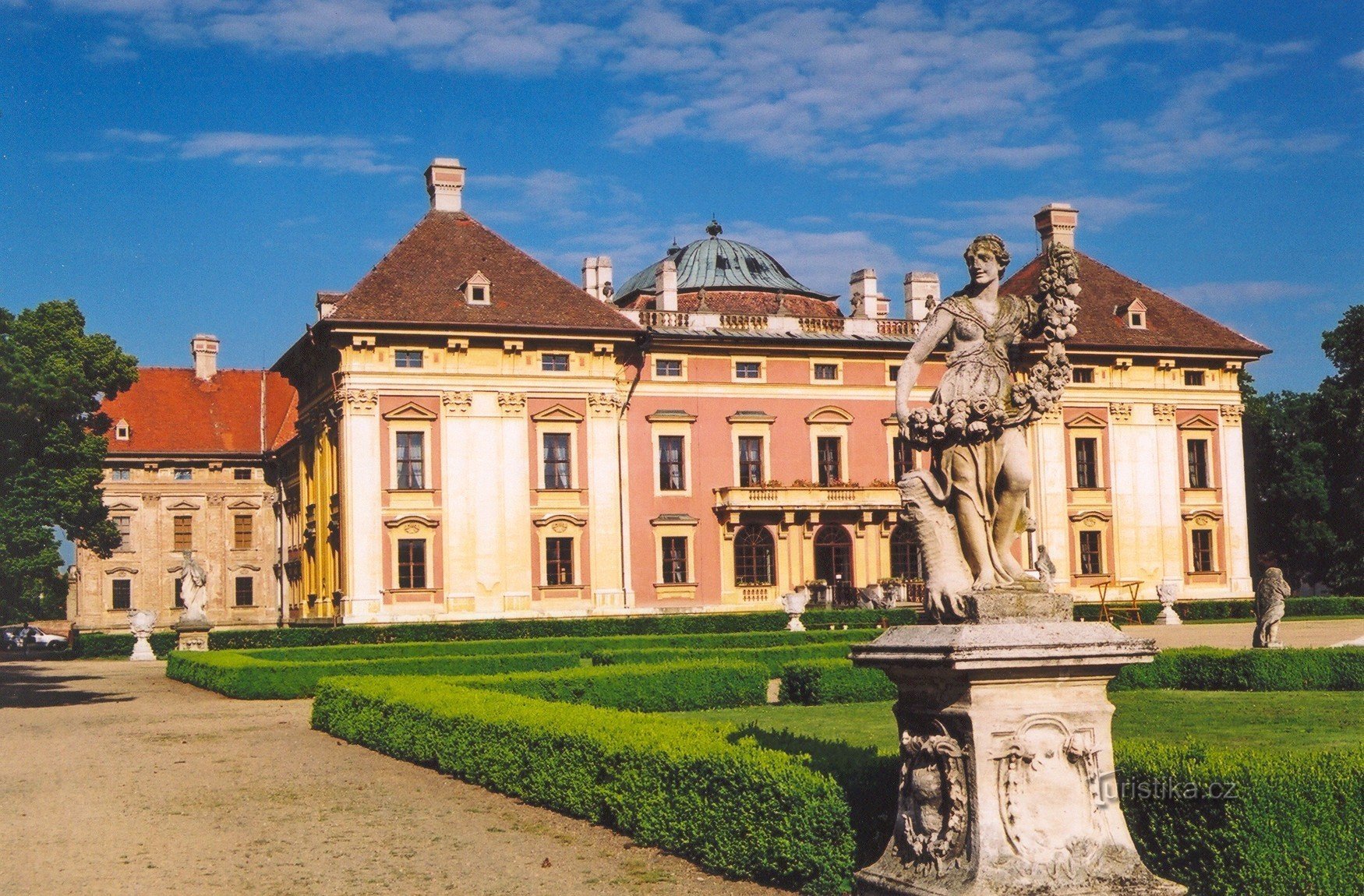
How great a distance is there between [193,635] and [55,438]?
32.8 ft

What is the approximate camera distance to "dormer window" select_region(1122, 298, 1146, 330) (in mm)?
48219

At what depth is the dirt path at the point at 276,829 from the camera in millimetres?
9320

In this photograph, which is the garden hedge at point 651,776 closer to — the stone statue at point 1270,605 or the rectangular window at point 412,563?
the stone statue at point 1270,605

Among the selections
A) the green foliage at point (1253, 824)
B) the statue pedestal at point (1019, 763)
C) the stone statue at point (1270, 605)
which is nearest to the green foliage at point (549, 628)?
the stone statue at point (1270, 605)

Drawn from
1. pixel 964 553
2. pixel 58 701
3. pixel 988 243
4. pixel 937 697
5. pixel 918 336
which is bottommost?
pixel 58 701

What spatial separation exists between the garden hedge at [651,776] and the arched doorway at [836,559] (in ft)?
98.8

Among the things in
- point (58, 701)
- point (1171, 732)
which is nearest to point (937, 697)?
point (1171, 732)

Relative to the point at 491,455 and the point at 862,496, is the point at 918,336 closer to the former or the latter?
the point at 491,455

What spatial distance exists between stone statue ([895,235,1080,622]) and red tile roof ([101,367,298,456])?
5251 centimetres

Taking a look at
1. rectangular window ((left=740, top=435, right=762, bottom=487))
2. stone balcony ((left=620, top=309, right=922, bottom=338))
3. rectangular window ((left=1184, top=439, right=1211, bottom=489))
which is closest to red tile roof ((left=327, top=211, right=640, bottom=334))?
stone balcony ((left=620, top=309, right=922, bottom=338))

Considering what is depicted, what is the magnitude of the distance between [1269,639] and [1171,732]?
1176cm

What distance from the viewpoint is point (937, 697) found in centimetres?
682

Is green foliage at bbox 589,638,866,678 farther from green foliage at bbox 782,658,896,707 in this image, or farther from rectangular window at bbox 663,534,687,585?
rectangular window at bbox 663,534,687,585

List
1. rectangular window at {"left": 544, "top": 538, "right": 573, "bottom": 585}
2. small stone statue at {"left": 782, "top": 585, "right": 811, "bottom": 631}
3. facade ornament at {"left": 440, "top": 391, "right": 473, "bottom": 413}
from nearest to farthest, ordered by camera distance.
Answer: small stone statue at {"left": 782, "top": 585, "right": 811, "bottom": 631}
facade ornament at {"left": 440, "top": 391, "right": 473, "bottom": 413}
rectangular window at {"left": 544, "top": 538, "right": 573, "bottom": 585}
